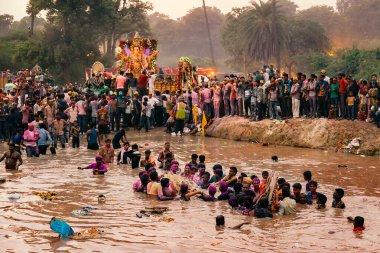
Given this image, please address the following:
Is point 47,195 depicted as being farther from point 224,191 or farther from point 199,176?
point 224,191

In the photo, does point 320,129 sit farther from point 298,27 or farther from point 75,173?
point 298,27

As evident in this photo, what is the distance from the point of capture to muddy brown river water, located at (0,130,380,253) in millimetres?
12156

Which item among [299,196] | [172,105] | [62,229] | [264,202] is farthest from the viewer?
[172,105]

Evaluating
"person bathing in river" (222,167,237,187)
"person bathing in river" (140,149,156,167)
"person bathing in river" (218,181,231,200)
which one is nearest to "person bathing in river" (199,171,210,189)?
"person bathing in river" (222,167,237,187)

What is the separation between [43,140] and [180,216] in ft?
34.9

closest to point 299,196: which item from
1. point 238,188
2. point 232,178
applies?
point 238,188

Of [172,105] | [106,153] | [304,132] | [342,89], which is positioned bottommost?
[106,153]

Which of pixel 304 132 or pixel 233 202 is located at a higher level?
pixel 304 132

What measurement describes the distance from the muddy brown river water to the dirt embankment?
2.67 ft

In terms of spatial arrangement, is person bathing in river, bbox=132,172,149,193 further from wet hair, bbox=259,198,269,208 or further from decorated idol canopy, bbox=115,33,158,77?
decorated idol canopy, bbox=115,33,158,77

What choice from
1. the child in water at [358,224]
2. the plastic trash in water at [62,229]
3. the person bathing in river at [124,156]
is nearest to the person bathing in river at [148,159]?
the person bathing in river at [124,156]

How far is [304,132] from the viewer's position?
24797 millimetres

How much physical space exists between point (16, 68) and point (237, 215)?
47.4 metres

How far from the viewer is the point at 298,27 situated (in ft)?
225
